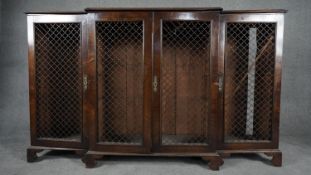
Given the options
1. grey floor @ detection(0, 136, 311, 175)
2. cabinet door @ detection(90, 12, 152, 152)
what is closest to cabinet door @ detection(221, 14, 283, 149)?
grey floor @ detection(0, 136, 311, 175)

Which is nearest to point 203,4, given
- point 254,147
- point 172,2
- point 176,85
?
point 172,2

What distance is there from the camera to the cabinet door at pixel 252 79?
2.36m

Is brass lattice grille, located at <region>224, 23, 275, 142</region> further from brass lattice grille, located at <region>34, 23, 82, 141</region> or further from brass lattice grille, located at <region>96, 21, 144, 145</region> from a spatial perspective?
brass lattice grille, located at <region>34, 23, 82, 141</region>

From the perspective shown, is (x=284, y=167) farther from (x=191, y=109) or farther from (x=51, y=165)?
(x=51, y=165)

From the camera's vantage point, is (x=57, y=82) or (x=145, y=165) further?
(x=57, y=82)

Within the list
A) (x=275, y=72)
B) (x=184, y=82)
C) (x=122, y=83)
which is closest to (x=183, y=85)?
(x=184, y=82)

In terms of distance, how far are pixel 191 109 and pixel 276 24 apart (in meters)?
1.22

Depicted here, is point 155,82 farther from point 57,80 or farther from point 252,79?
point 252,79

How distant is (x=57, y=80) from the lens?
8.95 feet

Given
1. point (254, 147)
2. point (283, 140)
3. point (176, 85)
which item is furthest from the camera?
point (283, 140)

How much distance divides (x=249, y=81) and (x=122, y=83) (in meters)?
1.43

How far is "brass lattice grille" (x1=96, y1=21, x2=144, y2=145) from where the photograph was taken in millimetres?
2721

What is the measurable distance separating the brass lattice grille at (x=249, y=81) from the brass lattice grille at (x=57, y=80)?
Result: 159cm

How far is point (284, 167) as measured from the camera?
2398 millimetres
